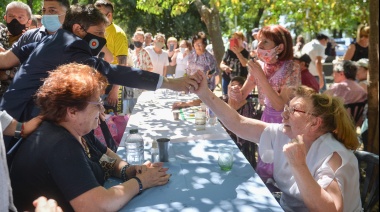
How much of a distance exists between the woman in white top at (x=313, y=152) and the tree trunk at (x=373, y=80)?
5.00 ft

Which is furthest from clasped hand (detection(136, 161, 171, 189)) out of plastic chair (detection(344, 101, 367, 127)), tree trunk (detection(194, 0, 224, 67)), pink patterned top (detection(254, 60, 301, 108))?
tree trunk (detection(194, 0, 224, 67))

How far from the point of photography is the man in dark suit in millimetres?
2543

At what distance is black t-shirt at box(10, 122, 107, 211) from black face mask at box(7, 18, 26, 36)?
9.08 ft

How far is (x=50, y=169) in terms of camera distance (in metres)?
1.72

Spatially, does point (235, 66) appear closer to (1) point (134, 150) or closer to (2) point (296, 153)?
(1) point (134, 150)

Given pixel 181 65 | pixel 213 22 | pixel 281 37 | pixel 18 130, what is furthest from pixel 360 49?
pixel 18 130

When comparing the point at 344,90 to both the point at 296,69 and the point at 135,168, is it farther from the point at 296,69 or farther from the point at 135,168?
the point at 135,168

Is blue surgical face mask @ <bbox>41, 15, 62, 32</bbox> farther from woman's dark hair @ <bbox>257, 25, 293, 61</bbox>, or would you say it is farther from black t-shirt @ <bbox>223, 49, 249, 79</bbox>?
black t-shirt @ <bbox>223, 49, 249, 79</bbox>

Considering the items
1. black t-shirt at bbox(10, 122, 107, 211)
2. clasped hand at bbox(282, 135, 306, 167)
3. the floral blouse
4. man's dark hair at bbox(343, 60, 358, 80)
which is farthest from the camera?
the floral blouse

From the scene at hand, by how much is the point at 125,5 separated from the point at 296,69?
1990cm

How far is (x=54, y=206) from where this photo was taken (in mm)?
1572

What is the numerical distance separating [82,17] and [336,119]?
1.71m

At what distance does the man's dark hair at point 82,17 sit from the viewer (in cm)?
270

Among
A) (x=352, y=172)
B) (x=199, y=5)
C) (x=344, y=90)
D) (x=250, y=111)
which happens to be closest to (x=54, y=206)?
(x=352, y=172)
